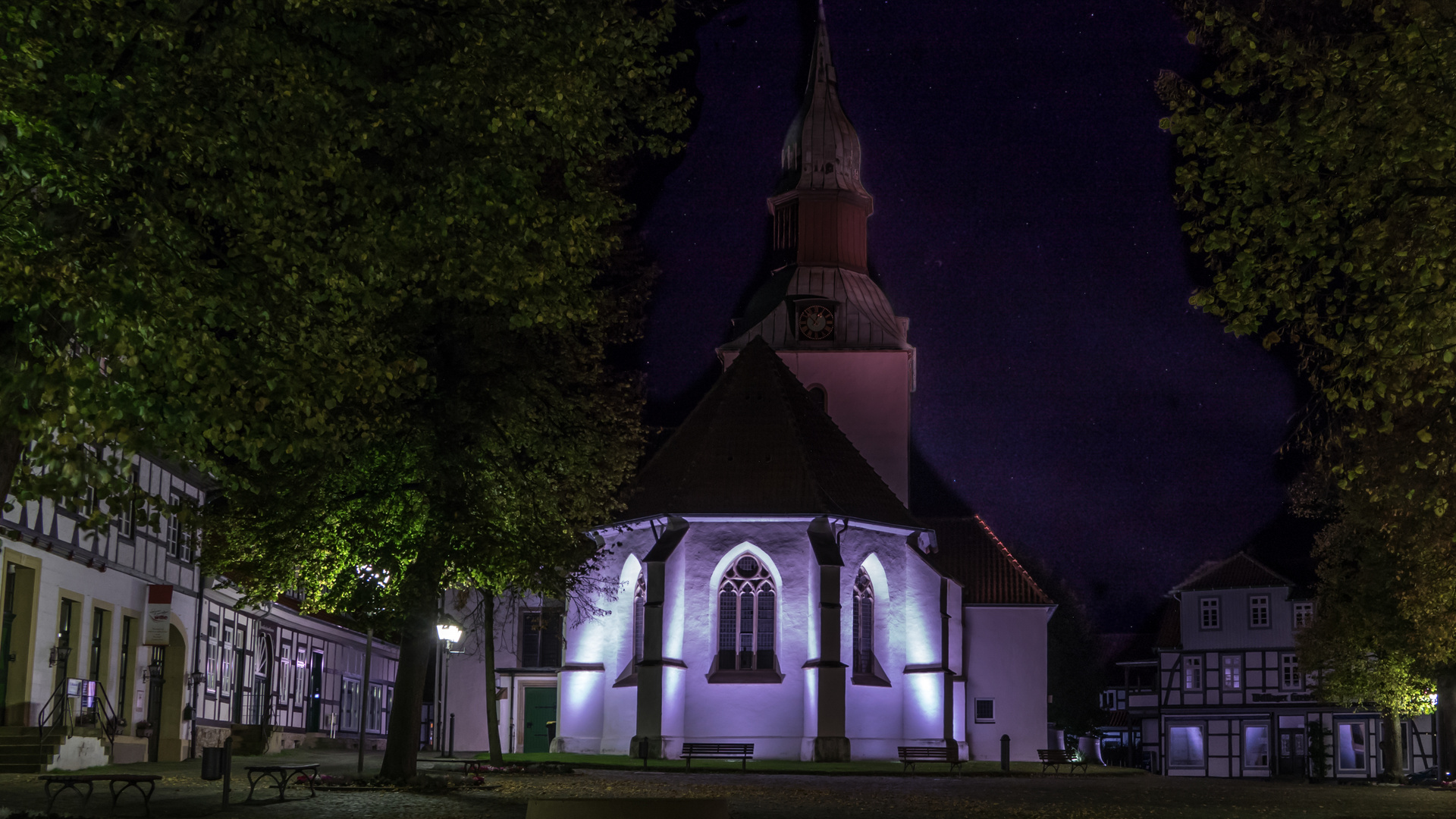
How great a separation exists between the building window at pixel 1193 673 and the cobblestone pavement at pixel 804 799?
33798mm

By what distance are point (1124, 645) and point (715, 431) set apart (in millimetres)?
58207

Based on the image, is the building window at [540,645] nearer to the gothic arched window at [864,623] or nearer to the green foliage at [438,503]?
the gothic arched window at [864,623]

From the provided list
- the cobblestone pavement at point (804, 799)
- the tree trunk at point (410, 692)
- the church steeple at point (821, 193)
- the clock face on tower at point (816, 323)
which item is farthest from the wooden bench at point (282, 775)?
the church steeple at point (821, 193)

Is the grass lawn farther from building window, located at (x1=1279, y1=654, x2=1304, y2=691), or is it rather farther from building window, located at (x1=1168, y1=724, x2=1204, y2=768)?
building window, located at (x1=1168, y1=724, x2=1204, y2=768)

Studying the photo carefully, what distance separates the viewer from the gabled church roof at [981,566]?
49.9m

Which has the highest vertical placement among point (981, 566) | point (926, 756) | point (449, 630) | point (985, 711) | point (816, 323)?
point (816, 323)

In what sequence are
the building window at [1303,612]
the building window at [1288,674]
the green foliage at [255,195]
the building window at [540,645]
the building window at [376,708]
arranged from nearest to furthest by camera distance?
1. the green foliage at [255,195]
2. the building window at [540,645]
3. the building window at [1303,612]
4. the building window at [1288,674]
5. the building window at [376,708]

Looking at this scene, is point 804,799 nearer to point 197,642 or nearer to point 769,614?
point 769,614

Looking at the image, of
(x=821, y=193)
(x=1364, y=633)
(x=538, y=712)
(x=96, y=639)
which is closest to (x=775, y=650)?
(x=538, y=712)

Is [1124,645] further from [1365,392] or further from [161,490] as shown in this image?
[1365,392]

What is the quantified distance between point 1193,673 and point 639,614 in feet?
119

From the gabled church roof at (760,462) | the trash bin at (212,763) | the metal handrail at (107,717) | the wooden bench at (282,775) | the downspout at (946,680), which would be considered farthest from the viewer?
the downspout at (946,680)

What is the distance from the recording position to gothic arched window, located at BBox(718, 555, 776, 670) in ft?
127

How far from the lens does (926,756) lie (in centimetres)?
3622
